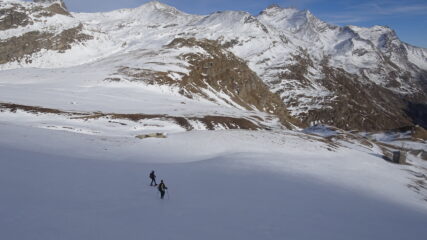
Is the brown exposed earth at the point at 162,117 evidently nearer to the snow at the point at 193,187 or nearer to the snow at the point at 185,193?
the snow at the point at 193,187

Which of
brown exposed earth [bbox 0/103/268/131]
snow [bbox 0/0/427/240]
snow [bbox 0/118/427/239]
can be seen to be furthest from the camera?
brown exposed earth [bbox 0/103/268/131]

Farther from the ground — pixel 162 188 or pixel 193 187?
pixel 162 188

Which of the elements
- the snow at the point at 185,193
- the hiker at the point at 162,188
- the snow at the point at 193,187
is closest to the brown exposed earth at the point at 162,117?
the snow at the point at 193,187

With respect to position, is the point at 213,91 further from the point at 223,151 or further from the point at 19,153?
the point at 19,153

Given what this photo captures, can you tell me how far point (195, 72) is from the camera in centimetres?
13400

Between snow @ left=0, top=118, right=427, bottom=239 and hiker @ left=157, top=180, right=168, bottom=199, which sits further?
hiker @ left=157, top=180, right=168, bottom=199

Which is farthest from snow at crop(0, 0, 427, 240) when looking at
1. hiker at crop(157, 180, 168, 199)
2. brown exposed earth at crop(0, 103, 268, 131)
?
brown exposed earth at crop(0, 103, 268, 131)

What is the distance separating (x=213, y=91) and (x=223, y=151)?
94711mm

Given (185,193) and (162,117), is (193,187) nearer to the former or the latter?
(185,193)

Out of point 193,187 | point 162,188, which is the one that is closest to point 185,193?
point 193,187

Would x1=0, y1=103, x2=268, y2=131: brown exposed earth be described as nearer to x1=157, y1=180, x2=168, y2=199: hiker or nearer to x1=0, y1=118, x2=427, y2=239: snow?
x1=0, y1=118, x2=427, y2=239: snow

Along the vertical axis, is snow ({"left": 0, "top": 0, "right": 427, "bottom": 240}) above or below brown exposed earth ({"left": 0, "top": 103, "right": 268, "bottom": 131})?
below

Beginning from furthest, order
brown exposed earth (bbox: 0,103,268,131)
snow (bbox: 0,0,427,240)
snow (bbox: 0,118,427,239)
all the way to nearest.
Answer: brown exposed earth (bbox: 0,103,268,131)
snow (bbox: 0,0,427,240)
snow (bbox: 0,118,427,239)

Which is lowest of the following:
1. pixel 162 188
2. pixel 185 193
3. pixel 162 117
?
pixel 185 193
